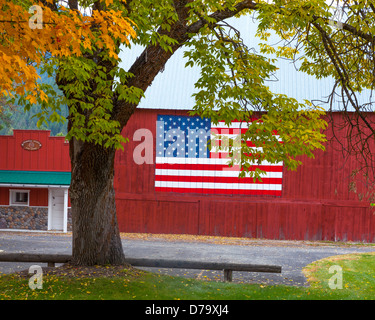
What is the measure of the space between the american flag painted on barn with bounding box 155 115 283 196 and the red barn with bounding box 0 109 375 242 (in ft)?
0.15

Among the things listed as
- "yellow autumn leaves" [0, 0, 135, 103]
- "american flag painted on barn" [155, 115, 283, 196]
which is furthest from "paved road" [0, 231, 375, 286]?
"yellow autumn leaves" [0, 0, 135, 103]

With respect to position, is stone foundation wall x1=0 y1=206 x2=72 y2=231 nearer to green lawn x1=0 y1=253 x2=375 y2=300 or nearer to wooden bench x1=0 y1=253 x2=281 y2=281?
wooden bench x1=0 y1=253 x2=281 y2=281

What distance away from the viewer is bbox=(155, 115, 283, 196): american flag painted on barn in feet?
75.0

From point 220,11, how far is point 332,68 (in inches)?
158

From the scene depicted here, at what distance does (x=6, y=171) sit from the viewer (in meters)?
25.0

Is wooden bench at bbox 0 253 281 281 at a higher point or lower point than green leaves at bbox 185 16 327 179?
lower

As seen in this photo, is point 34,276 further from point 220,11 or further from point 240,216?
point 240,216

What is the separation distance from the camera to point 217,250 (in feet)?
63.2

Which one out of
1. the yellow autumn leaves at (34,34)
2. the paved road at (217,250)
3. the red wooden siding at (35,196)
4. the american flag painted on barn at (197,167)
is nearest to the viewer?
the yellow autumn leaves at (34,34)

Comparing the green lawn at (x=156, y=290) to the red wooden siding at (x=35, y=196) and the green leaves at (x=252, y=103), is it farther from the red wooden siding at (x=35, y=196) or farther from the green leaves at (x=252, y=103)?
the red wooden siding at (x=35, y=196)

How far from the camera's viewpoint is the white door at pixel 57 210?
2508cm

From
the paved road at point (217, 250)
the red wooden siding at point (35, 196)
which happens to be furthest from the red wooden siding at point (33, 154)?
the paved road at point (217, 250)

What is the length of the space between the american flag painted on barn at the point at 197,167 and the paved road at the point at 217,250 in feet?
7.97
